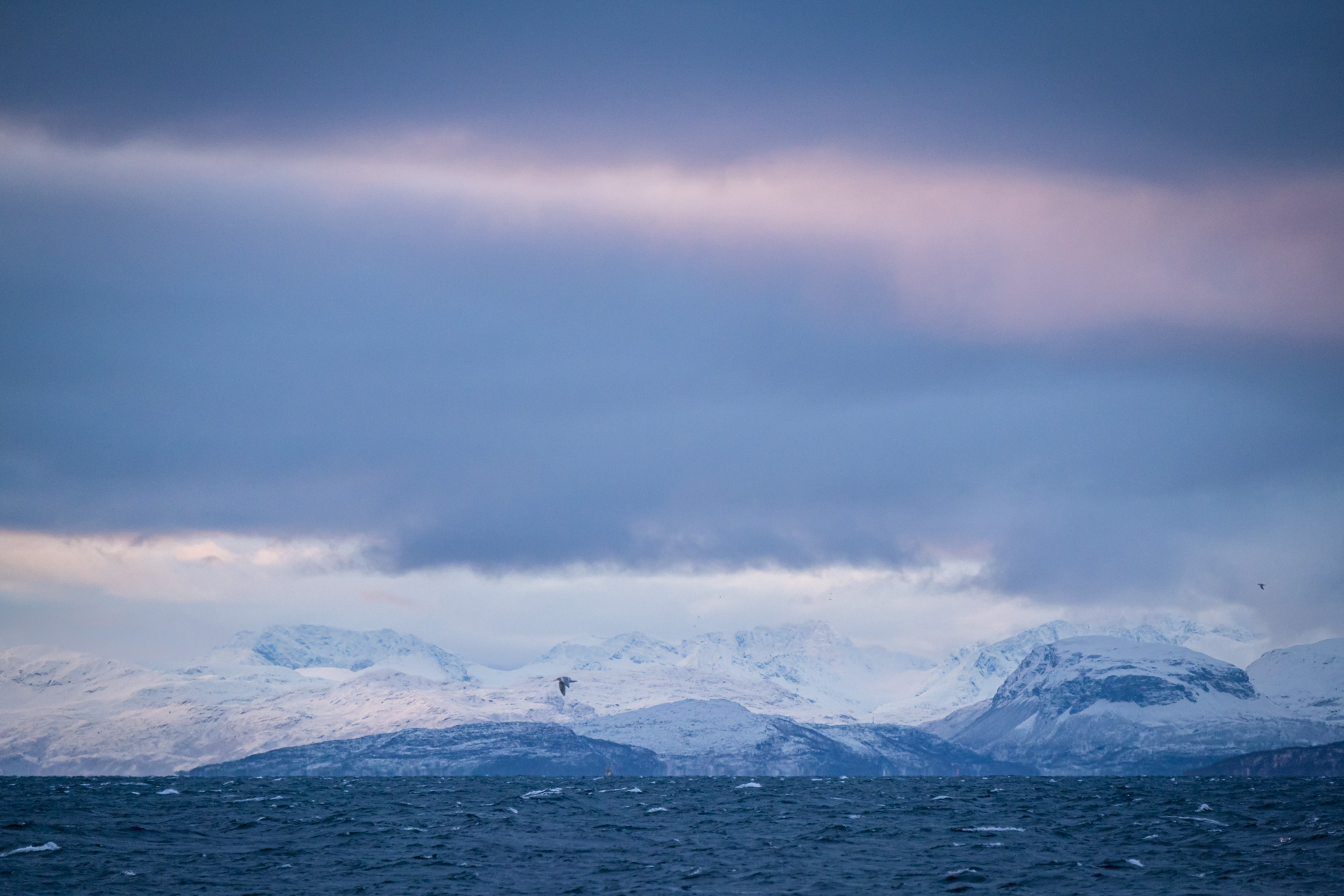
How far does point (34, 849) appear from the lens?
124688 mm

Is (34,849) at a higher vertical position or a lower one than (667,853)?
higher

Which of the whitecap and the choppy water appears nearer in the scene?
the choppy water

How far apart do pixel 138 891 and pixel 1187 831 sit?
109069 millimetres

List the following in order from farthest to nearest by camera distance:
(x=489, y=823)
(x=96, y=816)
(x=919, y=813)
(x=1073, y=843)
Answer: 1. (x=919, y=813)
2. (x=96, y=816)
3. (x=489, y=823)
4. (x=1073, y=843)

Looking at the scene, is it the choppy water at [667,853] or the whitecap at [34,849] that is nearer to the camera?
the choppy water at [667,853]

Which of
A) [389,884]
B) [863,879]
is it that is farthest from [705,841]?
[389,884]

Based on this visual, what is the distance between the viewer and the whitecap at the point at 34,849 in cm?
12138

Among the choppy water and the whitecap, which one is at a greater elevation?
the whitecap

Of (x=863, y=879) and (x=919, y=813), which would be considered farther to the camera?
(x=919, y=813)

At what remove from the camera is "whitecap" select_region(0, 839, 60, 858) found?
12138cm

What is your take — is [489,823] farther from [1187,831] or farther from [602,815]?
[1187,831]

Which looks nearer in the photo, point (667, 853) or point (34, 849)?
point (34, 849)

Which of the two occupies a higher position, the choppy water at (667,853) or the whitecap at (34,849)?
the whitecap at (34,849)

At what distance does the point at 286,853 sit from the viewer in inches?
5020
